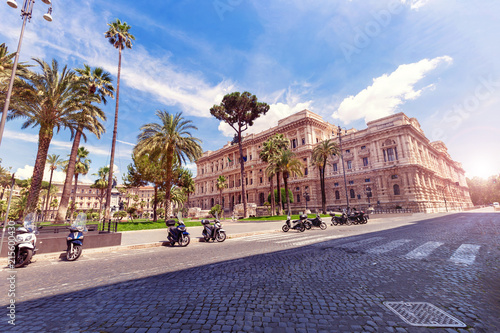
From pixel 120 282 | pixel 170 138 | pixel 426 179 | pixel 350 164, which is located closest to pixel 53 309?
pixel 120 282

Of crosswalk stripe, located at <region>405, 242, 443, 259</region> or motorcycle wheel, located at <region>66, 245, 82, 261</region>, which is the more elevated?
motorcycle wheel, located at <region>66, 245, 82, 261</region>

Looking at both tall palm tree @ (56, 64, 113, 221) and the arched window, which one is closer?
tall palm tree @ (56, 64, 113, 221)

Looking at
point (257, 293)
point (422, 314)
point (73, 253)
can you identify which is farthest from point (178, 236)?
point (422, 314)

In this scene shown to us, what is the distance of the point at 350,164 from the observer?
1804 inches

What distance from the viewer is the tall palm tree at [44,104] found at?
15.0 metres

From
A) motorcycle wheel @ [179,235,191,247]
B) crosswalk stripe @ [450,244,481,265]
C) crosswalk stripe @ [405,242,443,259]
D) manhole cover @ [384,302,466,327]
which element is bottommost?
crosswalk stripe @ [450,244,481,265]

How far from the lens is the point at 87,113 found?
19.1m

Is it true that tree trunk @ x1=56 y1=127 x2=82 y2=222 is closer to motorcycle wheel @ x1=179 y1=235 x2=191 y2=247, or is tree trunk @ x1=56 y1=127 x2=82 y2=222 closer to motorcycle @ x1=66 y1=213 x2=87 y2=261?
motorcycle @ x1=66 y1=213 x2=87 y2=261

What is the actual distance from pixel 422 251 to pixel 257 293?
19.6 ft

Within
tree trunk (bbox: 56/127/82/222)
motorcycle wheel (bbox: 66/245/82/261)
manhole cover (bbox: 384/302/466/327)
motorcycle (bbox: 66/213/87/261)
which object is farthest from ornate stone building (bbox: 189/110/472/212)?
tree trunk (bbox: 56/127/82/222)

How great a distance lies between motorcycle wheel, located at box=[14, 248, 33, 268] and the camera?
611cm

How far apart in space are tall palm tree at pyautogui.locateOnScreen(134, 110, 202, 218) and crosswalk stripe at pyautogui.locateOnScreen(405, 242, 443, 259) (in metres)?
19.1

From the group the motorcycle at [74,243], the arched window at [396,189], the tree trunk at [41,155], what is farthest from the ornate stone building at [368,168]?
the tree trunk at [41,155]

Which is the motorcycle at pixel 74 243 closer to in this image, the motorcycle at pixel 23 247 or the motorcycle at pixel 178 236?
the motorcycle at pixel 23 247
